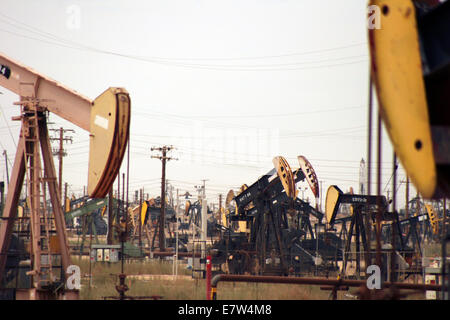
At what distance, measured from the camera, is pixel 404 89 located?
444 cm

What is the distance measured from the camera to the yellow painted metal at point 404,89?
14.3 feet

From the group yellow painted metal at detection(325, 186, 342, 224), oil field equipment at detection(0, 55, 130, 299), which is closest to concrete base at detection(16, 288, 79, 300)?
oil field equipment at detection(0, 55, 130, 299)

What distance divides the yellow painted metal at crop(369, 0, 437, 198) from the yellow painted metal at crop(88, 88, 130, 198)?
4588 mm

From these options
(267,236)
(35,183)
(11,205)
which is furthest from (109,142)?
(267,236)

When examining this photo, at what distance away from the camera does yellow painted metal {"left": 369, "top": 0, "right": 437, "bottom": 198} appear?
4348 mm

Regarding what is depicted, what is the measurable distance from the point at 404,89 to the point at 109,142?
4922 mm

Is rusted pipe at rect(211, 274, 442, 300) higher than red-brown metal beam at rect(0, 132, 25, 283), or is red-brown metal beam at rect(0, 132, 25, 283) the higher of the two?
red-brown metal beam at rect(0, 132, 25, 283)

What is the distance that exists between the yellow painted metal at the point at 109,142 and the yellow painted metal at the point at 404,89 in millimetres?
4588

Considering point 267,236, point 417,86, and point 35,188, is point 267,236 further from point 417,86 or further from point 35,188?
point 417,86

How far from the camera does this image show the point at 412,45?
175 inches

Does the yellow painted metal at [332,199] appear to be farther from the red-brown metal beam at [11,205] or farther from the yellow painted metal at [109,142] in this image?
the yellow painted metal at [109,142]

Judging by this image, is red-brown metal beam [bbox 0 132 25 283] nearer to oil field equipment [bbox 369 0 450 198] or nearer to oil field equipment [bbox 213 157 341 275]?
oil field equipment [bbox 369 0 450 198]

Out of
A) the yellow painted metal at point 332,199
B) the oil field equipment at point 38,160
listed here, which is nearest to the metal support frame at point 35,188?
the oil field equipment at point 38,160
